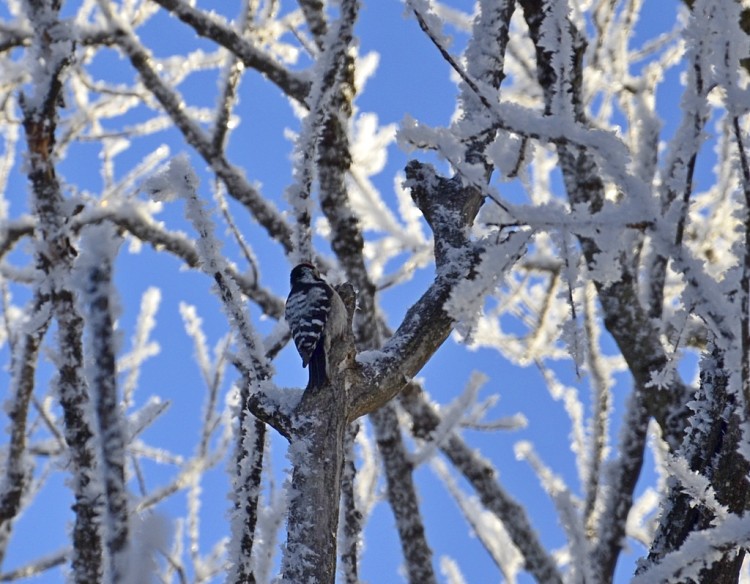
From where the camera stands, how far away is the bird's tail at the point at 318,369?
4.58ft

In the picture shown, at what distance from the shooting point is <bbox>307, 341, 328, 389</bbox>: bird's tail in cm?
139

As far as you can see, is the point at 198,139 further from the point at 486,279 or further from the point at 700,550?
the point at 700,550

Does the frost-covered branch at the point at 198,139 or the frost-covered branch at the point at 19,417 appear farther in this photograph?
the frost-covered branch at the point at 198,139

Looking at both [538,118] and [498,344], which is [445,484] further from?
[538,118]

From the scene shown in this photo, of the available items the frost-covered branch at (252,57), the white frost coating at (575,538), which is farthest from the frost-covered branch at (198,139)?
the white frost coating at (575,538)

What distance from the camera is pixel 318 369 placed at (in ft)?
4.62

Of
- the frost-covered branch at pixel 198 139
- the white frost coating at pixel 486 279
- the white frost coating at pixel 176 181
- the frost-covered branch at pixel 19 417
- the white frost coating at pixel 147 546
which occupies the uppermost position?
the frost-covered branch at pixel 198 139

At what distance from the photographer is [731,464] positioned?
4.52 feet

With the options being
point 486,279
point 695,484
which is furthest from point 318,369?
point 695,484

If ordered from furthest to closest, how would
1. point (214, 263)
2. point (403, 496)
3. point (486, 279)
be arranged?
point (403, 496) → point (214, 263) → point (486, 279)

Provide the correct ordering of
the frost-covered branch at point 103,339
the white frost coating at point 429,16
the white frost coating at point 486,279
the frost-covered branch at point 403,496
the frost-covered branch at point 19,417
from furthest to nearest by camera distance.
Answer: the frost-covered branch at point 403,496 < the frost-covered branch at point 19,417 < the white frost coating at point 429,16 < the white frost coating at point 486,279 < the frost-covered branch at point 103,339

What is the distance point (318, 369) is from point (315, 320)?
0.59ft

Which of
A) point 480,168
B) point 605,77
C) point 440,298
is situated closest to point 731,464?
point 440,298

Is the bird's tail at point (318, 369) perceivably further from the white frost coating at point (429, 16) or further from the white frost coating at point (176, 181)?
the white frost coating at point (429, 16)
